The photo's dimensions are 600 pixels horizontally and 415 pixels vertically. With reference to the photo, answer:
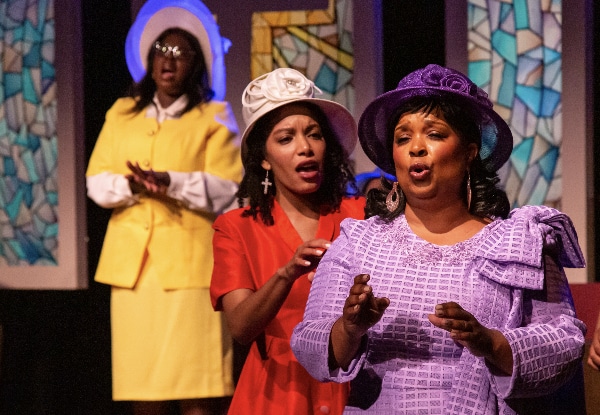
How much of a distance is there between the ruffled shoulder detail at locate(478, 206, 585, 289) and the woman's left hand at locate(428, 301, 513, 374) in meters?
0.15

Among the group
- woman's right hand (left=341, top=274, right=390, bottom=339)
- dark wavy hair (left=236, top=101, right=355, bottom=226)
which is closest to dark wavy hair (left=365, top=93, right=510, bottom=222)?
woman's right hand (left=341, top=274, right=390, bottom=339)

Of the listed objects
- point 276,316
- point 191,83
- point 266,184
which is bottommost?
point 276,316

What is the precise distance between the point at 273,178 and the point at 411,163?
3.10 feet

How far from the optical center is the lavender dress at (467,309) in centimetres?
166

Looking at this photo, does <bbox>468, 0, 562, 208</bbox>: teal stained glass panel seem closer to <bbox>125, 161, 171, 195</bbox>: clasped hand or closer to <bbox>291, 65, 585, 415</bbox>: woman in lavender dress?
<bbox>125, 161, 171, 195</bbox>: clasped hand

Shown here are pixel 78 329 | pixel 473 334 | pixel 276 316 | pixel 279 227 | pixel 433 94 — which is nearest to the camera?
pixel 473 334

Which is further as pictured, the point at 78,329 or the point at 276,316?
the point at 78,329

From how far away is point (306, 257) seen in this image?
6.77 ft

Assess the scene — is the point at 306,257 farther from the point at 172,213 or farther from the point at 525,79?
the point at 525,79

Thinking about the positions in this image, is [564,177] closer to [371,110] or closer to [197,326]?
[197,326]

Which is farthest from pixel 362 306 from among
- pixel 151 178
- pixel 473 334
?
pixel 151 178

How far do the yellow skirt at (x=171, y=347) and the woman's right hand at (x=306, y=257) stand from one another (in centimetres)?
155

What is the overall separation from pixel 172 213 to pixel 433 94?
2112 mm

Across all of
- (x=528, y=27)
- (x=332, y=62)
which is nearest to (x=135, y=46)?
(x=332, y=62)
